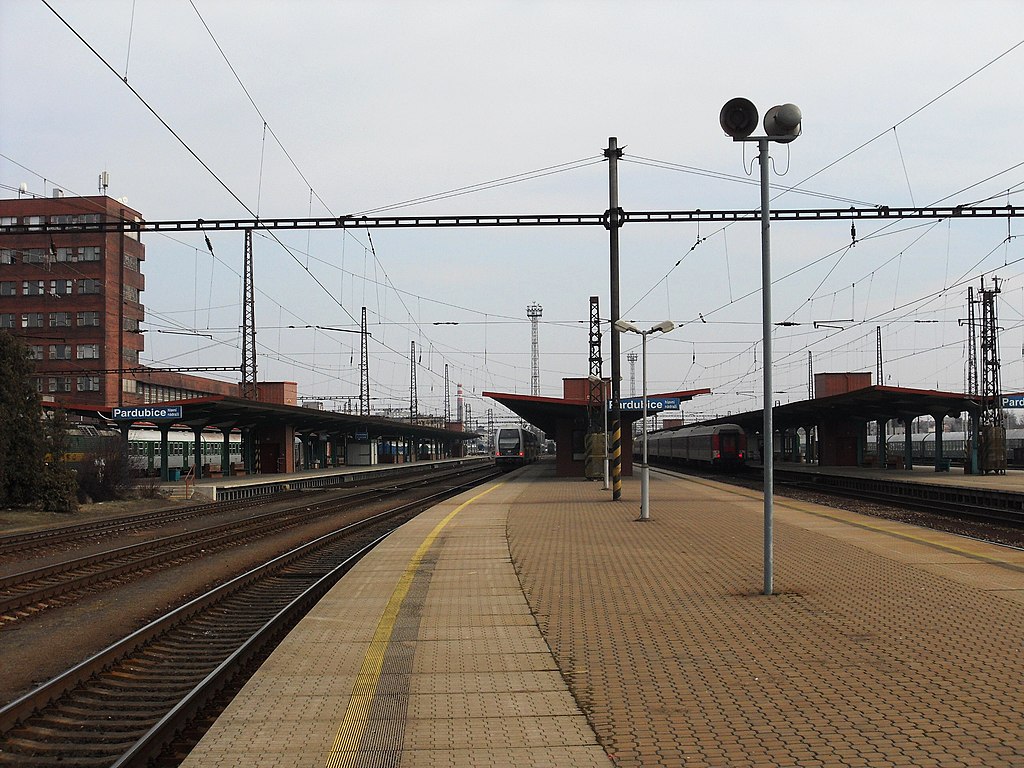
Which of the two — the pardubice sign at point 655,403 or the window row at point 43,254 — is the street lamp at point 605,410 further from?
the window row at point 43,254

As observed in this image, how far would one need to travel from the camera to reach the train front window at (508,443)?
70438 mm

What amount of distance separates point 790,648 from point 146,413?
34.4 metres

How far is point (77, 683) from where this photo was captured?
766cm

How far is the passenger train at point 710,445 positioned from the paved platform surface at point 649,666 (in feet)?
131

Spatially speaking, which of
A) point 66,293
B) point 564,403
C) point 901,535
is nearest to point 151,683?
point 901,535

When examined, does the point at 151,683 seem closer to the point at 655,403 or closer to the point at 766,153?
the point at 766,153

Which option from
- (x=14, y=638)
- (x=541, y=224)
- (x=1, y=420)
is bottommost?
(x=14, y=638)

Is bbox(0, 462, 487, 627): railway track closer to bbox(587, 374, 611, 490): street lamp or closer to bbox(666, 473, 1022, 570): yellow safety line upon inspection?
bbox(587, 374, 611, 490): street lamp

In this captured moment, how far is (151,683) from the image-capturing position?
7.93m

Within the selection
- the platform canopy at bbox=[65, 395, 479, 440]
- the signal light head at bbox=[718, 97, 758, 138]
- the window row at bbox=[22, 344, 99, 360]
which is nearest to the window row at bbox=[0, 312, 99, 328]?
the window row at bbox=[22, 344, 99, 360]

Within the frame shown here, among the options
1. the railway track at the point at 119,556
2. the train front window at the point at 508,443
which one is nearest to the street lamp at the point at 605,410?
the railway track at the point at 119,556

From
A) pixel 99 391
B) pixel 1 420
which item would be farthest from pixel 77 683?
pixel 99 391

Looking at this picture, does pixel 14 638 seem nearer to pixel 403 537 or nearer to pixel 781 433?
pixel 403 537

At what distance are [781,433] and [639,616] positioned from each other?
67548mm
